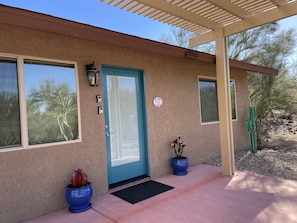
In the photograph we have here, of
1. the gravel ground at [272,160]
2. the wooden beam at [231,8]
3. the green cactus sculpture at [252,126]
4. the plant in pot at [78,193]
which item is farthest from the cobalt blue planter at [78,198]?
the green cactus sculpture at [252,126]

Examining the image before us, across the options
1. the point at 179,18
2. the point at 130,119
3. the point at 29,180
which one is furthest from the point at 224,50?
the point at 29,180

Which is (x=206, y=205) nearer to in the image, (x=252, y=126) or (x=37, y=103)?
(x=37, y=103)

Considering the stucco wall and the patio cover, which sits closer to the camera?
the stucco wall

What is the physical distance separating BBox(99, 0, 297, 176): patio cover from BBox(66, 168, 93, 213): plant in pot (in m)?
2.82

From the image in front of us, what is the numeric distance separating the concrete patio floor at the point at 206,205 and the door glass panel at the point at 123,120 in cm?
85

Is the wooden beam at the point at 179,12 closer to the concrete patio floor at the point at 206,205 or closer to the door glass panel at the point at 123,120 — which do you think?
the door glass panel at the point at 123,120

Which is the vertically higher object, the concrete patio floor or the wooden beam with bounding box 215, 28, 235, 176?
the wooden beam with bounding box 215, 28, 235, 176

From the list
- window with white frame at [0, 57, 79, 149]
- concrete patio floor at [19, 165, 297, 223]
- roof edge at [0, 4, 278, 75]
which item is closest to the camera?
roof edge at [0, 4, 278, 75]

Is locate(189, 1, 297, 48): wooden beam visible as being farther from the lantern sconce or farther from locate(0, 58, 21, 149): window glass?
locate(0, 58, 21, 149): window glass

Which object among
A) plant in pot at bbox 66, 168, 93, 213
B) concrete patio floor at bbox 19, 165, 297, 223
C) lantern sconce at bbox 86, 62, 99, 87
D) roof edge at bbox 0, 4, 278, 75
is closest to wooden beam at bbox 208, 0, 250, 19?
roof edge at bbox 0, 4, 278, 75

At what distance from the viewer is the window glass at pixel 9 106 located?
2.95 metres

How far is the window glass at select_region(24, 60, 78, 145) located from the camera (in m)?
3.19

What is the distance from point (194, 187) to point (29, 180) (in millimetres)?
2725

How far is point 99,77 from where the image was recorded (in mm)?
3859
